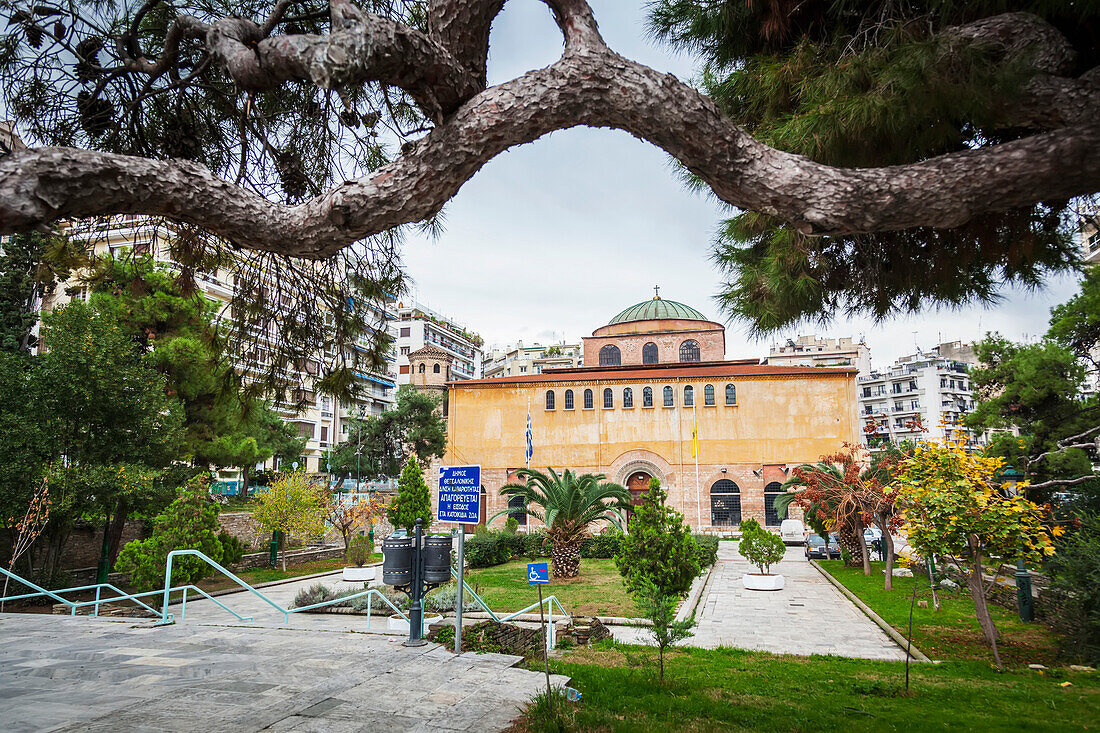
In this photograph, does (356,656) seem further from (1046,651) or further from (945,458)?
→ (1046,651)

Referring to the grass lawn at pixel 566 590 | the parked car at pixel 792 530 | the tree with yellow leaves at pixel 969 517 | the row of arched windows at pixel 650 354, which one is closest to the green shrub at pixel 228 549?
the grass lawn at pixel 566 590

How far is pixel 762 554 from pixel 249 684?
14.6 meters

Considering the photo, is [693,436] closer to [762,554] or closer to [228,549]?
[762,554]

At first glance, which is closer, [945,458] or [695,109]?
[695,109]

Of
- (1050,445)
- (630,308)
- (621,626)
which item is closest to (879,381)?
(630,308)

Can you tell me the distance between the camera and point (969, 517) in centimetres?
805

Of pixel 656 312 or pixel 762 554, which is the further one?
pixel 656 312

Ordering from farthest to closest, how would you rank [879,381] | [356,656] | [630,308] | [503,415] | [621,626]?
1. [879,381]
2. [630,308]
3. [503,415]
4. [621,626]
5. [356,656]

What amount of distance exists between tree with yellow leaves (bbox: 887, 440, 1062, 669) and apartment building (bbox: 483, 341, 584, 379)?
2979 inches

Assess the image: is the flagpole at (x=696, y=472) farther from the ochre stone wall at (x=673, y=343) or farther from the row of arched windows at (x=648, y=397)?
the ochre stone wall at (x=673, y=343)

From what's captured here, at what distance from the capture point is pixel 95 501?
47.0 ft

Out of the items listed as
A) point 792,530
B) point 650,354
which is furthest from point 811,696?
point 650,354

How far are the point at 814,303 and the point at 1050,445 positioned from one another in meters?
26.0

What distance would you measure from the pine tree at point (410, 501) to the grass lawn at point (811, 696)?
16.6 metres
